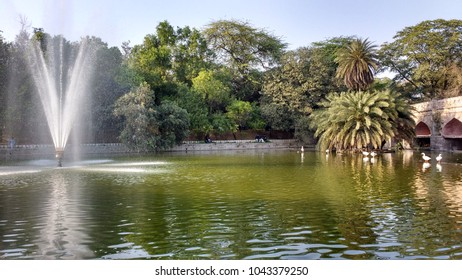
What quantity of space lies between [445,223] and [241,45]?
62317mm

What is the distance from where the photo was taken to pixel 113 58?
52.4m

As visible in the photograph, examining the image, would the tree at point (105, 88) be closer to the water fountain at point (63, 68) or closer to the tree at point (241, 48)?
the water fountain at point (63, 68)

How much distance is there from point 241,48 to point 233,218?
61157mm

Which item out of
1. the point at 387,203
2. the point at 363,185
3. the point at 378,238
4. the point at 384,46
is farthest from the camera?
the point at 384,46

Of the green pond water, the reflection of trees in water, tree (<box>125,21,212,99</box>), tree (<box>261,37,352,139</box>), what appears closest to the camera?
the green pond water

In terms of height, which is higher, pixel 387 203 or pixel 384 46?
pixel 384 46

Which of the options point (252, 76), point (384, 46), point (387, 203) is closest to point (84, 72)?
point (252, 76)

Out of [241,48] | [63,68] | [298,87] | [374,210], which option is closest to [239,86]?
[241,48]

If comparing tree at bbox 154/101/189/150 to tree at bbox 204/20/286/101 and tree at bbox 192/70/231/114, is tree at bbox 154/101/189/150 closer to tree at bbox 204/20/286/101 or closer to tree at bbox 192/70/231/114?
tree at bbox 192/70/231/114

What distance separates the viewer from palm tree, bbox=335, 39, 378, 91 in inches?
1821

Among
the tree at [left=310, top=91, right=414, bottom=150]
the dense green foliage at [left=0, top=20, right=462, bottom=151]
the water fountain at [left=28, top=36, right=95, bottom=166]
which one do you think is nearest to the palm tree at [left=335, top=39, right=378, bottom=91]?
the dense green foliage at [left=0, top=20, right=462, bottom=151]

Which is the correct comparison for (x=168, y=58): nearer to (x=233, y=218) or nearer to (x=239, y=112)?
(x=239, y=112)

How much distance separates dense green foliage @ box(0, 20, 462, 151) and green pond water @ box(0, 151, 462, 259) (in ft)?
76.7
